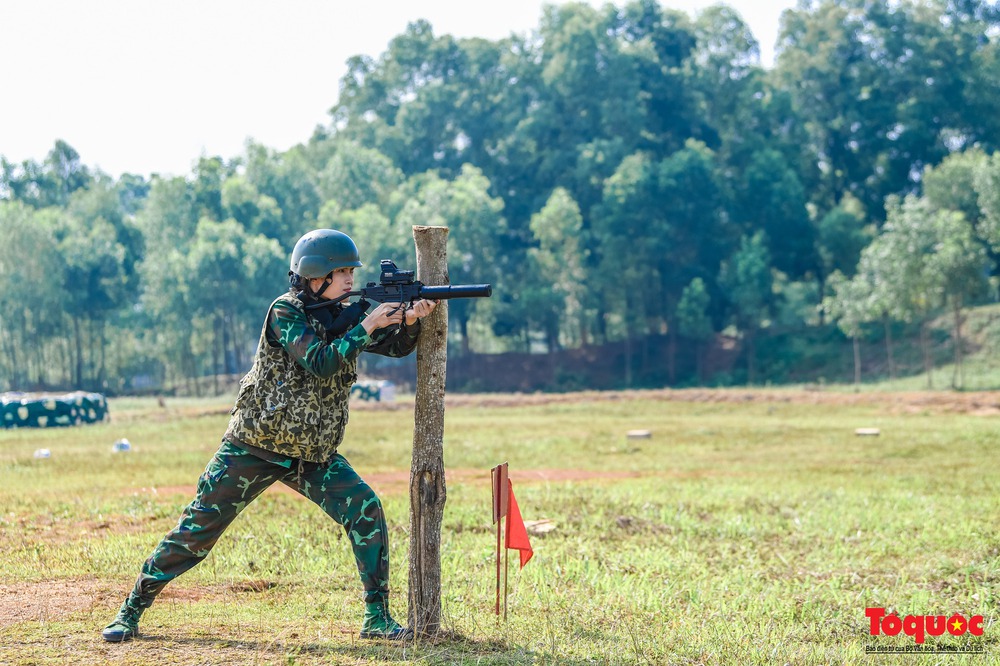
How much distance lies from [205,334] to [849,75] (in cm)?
4708

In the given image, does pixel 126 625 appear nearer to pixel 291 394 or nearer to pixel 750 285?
pixel 291 394

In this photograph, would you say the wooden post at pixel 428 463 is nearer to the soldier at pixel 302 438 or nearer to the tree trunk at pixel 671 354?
the soldier at pixel 302 438

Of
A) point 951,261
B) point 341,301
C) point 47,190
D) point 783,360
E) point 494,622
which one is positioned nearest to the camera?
point 341,301

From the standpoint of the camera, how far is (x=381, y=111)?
94.3 m

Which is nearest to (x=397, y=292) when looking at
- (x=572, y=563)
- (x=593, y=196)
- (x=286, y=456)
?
(x=286, y=456)

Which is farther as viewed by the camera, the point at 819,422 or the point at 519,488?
the point at 819,422

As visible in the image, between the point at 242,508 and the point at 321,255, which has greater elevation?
the point at 321,255

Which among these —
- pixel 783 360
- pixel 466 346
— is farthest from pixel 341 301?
pixel 466 346

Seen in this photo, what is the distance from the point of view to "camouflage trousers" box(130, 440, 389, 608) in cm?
651

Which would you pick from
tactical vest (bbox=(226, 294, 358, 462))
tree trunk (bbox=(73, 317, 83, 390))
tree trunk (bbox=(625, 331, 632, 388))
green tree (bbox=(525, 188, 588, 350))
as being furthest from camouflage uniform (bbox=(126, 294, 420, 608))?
tree trunk (bbox=(73, 317, 83, 390))

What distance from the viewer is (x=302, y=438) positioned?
250 inches

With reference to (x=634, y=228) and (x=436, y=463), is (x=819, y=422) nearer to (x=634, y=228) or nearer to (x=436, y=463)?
(x=436, y=463)

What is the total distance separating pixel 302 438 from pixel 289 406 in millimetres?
194

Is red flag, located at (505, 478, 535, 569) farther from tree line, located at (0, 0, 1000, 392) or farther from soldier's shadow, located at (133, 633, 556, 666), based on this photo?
tree line, located at (0, 0, 1000, 392)
